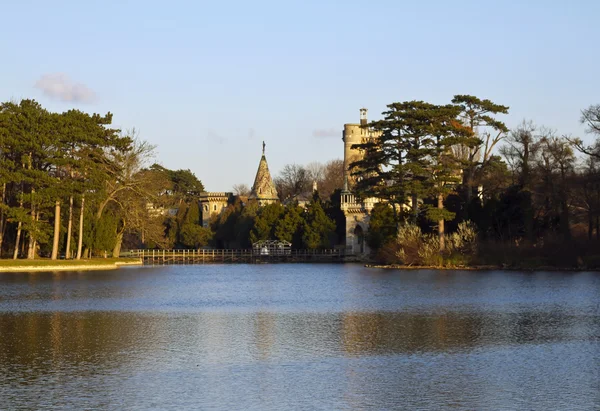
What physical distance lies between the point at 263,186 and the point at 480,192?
42093 mm

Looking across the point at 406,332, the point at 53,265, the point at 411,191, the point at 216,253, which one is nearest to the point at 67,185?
the point at 53,265

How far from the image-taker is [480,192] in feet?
212

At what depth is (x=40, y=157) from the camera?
196ft

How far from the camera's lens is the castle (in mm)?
81125

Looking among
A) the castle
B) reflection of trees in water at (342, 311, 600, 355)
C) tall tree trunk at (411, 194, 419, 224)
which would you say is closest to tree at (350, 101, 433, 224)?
tall tree trunk at (411, 194, 419, 224)

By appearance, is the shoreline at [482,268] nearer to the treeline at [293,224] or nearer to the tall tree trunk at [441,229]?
the tall tree trunk at [441,229]

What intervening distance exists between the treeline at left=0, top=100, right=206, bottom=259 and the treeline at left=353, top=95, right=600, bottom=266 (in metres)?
→ 16.3

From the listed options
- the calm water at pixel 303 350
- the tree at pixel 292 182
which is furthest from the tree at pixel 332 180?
the calm water at pixel 303 350

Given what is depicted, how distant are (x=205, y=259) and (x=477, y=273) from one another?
39829 millimetres

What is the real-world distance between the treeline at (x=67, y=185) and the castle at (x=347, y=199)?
61.6 feet

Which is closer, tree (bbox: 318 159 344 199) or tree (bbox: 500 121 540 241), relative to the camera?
tree (bbox: 500 121 540 241)

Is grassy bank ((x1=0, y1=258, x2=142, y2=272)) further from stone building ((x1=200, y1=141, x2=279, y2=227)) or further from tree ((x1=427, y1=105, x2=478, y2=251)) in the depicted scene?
stone building ((x1=200, y1=141, x2=279, y2=227))

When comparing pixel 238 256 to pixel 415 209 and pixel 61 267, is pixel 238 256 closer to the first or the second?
pixel 415 209

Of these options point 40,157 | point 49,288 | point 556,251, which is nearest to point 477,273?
point 556,251
